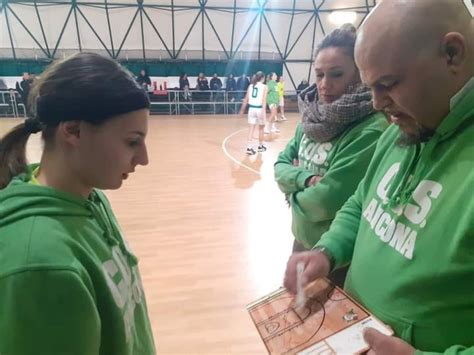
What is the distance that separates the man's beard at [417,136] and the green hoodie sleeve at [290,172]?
2.19 feet

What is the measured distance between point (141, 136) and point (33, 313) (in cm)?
44

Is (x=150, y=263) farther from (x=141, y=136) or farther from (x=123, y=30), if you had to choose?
(x=123, y=30)

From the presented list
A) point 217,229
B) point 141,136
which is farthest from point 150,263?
point 141,136

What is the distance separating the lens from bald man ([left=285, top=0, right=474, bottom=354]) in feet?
2.28

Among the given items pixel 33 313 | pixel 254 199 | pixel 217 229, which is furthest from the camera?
pixel 254 199

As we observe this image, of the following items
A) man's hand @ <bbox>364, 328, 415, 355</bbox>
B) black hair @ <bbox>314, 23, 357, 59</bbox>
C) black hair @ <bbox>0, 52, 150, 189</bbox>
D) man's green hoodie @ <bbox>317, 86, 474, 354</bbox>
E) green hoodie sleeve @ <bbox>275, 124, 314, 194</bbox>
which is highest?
black hair @ <bbox>314, 23, 357, 59</bbox>

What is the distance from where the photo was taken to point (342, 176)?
1395 mm

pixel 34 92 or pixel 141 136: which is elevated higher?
pixel 34 92

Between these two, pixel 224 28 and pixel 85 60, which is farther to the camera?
pixel 224 28

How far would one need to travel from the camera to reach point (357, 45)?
83 centimetres

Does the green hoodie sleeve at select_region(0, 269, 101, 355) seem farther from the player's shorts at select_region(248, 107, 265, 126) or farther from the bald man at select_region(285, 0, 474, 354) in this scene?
the player's shorts at select_region(248, 107, 265, 126)

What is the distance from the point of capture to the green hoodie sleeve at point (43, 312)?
25.4 inches

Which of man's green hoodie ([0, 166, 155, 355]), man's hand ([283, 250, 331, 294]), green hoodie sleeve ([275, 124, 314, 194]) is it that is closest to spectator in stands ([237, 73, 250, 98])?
green hoodie sleeve ([275, 124, 314, 194])

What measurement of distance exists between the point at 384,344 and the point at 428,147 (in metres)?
0.42
